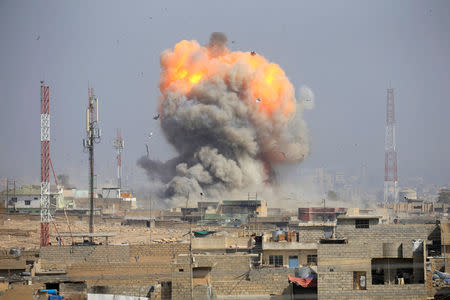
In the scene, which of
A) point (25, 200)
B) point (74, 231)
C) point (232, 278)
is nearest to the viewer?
point (232, 278)

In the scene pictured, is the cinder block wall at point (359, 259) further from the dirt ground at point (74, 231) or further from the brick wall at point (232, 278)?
the dirt ground at point (74, 231)

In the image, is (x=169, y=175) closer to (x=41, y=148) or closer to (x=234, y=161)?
(x=234, y=161)

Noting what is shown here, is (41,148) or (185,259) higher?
(41,148)

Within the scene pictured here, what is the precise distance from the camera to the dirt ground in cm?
4680

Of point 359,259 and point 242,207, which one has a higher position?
point 242,207

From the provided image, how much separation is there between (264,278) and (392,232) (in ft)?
14.3

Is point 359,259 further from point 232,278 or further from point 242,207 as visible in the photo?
point 242,207

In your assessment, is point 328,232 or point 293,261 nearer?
point 293,261

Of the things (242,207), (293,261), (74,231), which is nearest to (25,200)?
(74,231)

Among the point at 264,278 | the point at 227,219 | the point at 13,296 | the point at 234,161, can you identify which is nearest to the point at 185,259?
the point at 264,278

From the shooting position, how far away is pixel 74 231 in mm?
56094

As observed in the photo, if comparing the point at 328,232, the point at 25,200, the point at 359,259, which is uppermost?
the point at 25,200

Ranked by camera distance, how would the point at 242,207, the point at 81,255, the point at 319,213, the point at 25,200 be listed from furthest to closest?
the point at 25,200
the point at 242,207
the point at 319,213
the point at 81,255

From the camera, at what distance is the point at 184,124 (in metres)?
80.4
